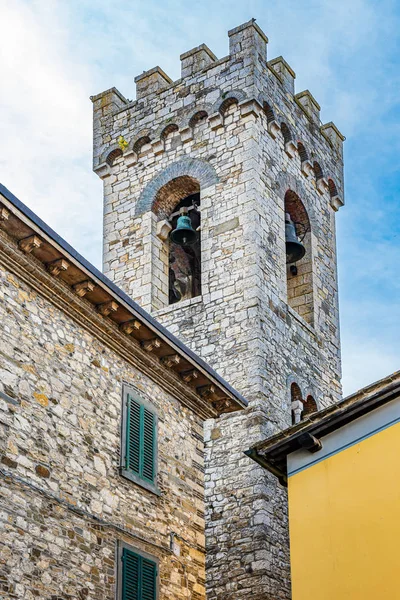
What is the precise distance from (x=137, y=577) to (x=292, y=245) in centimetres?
1186

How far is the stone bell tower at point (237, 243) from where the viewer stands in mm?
19672

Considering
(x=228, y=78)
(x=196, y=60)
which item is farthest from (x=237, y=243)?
(x=196, y=60)

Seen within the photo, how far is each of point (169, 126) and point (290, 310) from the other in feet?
16.7

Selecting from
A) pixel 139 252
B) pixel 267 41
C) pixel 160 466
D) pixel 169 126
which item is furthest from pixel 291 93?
pixel 160 466

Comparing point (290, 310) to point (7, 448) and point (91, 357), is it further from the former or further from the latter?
point (7, 448)

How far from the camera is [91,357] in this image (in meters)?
13.4

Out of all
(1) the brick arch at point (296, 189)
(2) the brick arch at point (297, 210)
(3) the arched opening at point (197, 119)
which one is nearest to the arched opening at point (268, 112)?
(1) the brick arch at point (296, 189)

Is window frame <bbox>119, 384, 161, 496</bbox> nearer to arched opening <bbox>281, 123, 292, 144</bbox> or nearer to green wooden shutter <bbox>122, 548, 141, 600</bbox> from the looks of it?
green wooden shutter <bbox>122, 548, 141, 600</bbox>

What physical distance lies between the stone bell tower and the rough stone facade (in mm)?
5056

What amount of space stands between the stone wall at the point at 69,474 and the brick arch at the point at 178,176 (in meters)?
9.78

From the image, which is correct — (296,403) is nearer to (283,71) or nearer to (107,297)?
(283,71)

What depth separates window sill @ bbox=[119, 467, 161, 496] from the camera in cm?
1328

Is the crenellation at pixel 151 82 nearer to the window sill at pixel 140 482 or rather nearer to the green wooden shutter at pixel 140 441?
the green wooden shutter at pixel 140 441

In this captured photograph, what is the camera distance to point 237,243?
22.4 metres
